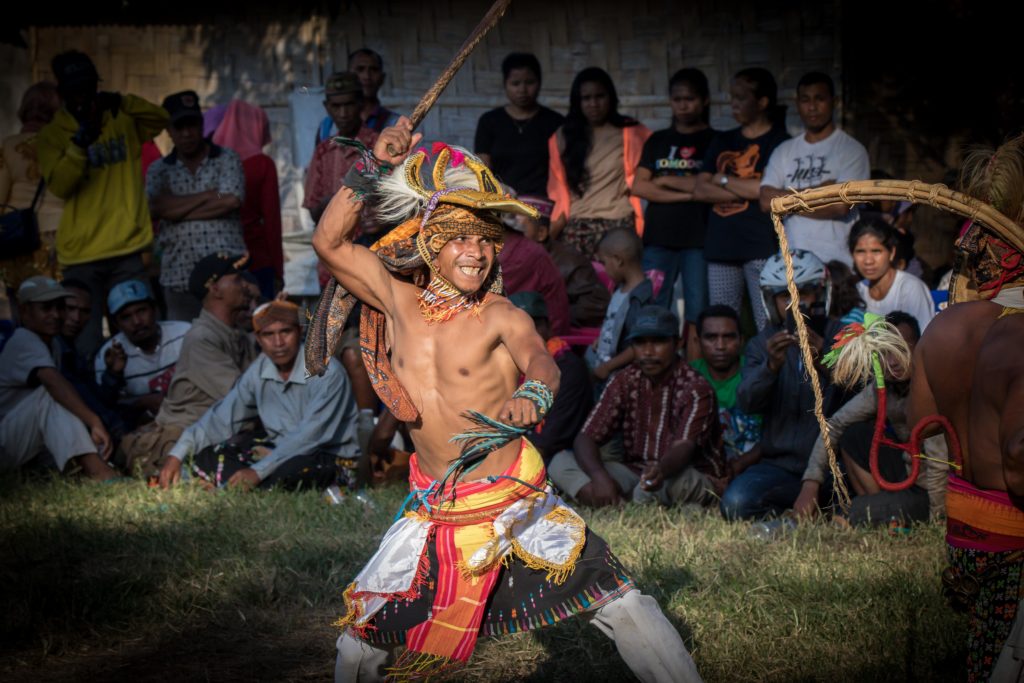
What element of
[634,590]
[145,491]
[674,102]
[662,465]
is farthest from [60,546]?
[674,102]

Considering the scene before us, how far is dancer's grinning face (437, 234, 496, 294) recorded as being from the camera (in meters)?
4.11

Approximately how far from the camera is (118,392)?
29.2 ft

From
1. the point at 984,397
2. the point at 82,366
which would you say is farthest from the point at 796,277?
the point at 82,366

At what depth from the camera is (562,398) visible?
25.2 ft

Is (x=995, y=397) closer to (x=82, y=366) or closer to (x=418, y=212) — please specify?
(x=418, y=212)

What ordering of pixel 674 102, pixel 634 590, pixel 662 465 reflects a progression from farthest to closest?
pixel 674 102
pixel 662 465
pixel 634 590

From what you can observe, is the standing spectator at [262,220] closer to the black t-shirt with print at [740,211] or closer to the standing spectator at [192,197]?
the standing spectator at [192,197]

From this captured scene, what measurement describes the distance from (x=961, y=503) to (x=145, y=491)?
540 cm

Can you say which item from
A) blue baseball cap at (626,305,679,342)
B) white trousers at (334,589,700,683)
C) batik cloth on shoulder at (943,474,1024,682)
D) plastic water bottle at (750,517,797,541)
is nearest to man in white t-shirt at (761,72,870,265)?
blue baseball cap at (626,305,679,342)

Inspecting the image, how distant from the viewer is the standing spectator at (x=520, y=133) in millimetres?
8938

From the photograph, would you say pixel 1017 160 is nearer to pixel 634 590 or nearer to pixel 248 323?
pixel 634 590

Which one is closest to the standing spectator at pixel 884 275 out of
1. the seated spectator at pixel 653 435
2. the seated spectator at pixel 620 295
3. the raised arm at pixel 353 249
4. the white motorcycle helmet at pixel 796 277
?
the white motorcycle helmet at pixel 796 277

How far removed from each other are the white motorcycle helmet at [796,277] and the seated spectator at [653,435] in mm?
610

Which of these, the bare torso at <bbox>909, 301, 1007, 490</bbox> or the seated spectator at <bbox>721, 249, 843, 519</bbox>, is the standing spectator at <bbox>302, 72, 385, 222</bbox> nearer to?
the seated spectator at <bbox>721, 249, 843, 519</bbox>
